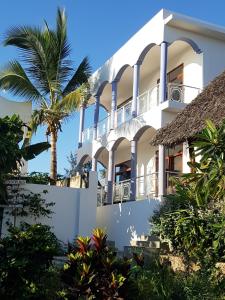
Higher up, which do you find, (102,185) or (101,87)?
(101,87)

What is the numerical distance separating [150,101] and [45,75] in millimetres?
4334

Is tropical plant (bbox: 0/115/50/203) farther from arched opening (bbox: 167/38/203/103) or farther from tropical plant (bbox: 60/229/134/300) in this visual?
tropical plant (bbox: 60/229/134/300)

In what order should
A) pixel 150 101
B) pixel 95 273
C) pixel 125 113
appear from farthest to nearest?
pixel 125 113, pixel 150 101, pixel 95 273

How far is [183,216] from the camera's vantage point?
36.8ft

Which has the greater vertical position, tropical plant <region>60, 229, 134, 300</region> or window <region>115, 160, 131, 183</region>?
window <region>115, 160, 131, 183</region>

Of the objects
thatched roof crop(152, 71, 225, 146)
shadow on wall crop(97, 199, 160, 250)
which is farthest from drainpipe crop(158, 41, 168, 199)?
thatched roof crop(152, 71, 225, 146)

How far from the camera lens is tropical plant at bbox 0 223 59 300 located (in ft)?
25.2

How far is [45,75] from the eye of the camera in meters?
19.4

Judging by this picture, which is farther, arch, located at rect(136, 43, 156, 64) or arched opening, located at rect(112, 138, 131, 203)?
arched opening, located at rect(112, 138, 131, 203)

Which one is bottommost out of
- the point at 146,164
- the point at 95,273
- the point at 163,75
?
the point at 95,273

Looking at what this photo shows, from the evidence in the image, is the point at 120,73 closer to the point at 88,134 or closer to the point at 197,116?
the point at 88,134

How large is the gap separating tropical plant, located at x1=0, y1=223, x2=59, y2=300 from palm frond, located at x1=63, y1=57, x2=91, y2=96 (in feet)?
40.6

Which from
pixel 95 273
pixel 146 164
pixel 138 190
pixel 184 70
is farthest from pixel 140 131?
pixel 95 273

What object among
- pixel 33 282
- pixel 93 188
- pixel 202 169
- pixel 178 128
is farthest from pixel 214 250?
pixel 93 188
